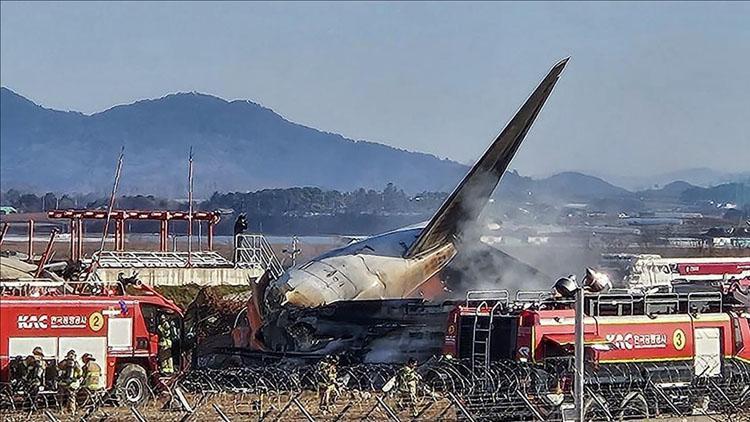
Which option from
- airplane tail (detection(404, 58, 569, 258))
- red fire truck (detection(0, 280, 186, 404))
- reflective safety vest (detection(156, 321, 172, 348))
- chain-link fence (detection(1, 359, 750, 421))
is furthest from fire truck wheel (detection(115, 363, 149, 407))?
airplane tail (detection(404, 58, 569, 258))

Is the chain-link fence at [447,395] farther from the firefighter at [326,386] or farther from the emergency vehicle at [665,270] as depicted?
the emergency vehicle at [665,270]

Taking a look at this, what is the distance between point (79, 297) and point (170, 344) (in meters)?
2.75

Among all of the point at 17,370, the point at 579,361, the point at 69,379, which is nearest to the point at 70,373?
the point at 69,379

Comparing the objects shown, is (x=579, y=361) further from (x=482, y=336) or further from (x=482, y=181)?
(x=482, y=181)

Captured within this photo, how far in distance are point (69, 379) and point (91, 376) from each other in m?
0.76

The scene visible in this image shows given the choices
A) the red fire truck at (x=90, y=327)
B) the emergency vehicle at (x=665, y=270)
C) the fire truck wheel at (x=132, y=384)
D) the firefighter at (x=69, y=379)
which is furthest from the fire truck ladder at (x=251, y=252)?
the firefighter at (x=69, y=379)

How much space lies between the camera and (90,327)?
2888 cm

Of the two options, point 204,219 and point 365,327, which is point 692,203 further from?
point 365,327

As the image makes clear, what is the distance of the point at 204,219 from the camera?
199ft

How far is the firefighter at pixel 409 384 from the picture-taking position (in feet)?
83.0

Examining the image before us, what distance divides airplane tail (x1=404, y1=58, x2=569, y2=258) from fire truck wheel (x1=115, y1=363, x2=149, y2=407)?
50.4 ft

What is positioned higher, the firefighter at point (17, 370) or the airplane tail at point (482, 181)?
the airplane tail at point (482, 181)


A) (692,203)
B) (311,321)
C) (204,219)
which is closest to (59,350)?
(311,321)

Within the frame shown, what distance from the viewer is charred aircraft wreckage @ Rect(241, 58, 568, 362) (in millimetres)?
35531
